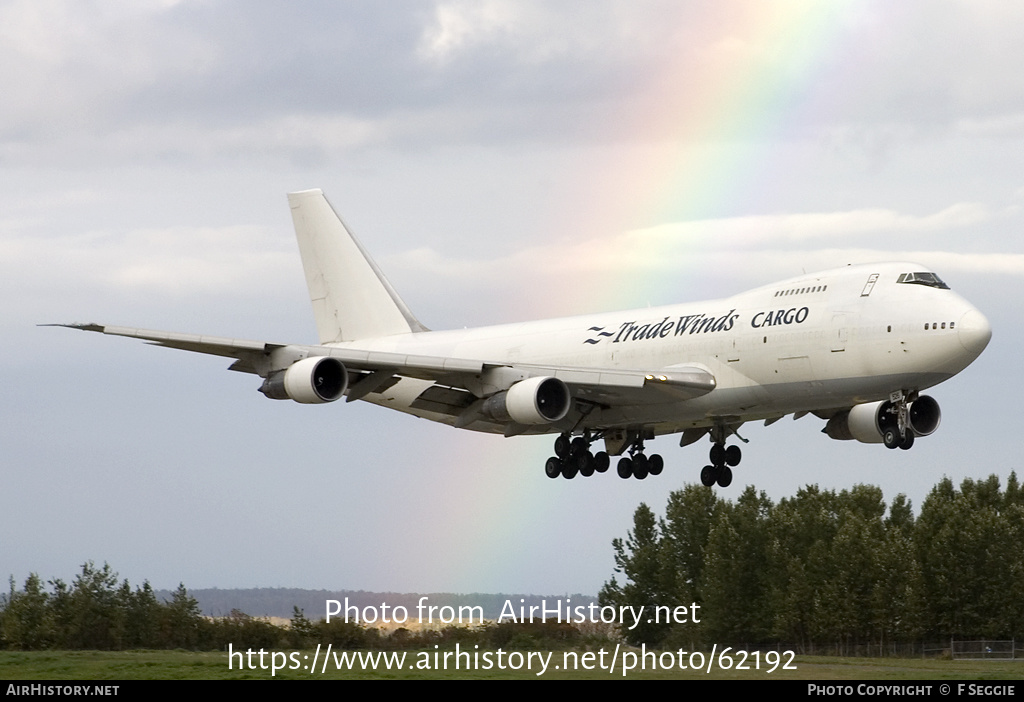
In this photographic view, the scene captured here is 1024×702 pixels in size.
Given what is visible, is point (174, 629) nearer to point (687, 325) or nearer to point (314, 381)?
point (314, 381)

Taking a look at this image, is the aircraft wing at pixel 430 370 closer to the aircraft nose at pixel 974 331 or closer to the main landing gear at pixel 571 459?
the main landing gear at pixel 571 459

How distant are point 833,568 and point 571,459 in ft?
128

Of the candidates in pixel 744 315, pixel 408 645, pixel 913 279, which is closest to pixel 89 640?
pixel 408 645

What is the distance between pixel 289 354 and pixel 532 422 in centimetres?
782

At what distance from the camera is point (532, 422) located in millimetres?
45969

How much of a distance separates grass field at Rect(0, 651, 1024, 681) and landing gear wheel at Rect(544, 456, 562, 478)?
297 inches

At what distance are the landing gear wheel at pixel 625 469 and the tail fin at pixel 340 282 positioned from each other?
11013mm

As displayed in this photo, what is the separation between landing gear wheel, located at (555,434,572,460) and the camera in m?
50.8

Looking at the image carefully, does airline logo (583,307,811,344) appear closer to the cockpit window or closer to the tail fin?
the cockpit window

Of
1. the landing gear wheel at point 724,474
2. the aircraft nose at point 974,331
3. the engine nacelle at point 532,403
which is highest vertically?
the aircraft nose at point 974,331

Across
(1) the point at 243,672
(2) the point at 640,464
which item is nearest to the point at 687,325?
(2) the point at 640,464

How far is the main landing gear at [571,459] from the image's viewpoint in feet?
167

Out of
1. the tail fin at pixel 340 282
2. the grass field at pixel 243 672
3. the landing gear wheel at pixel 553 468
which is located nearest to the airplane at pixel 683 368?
the landing gear wheel at pixel 553 468
